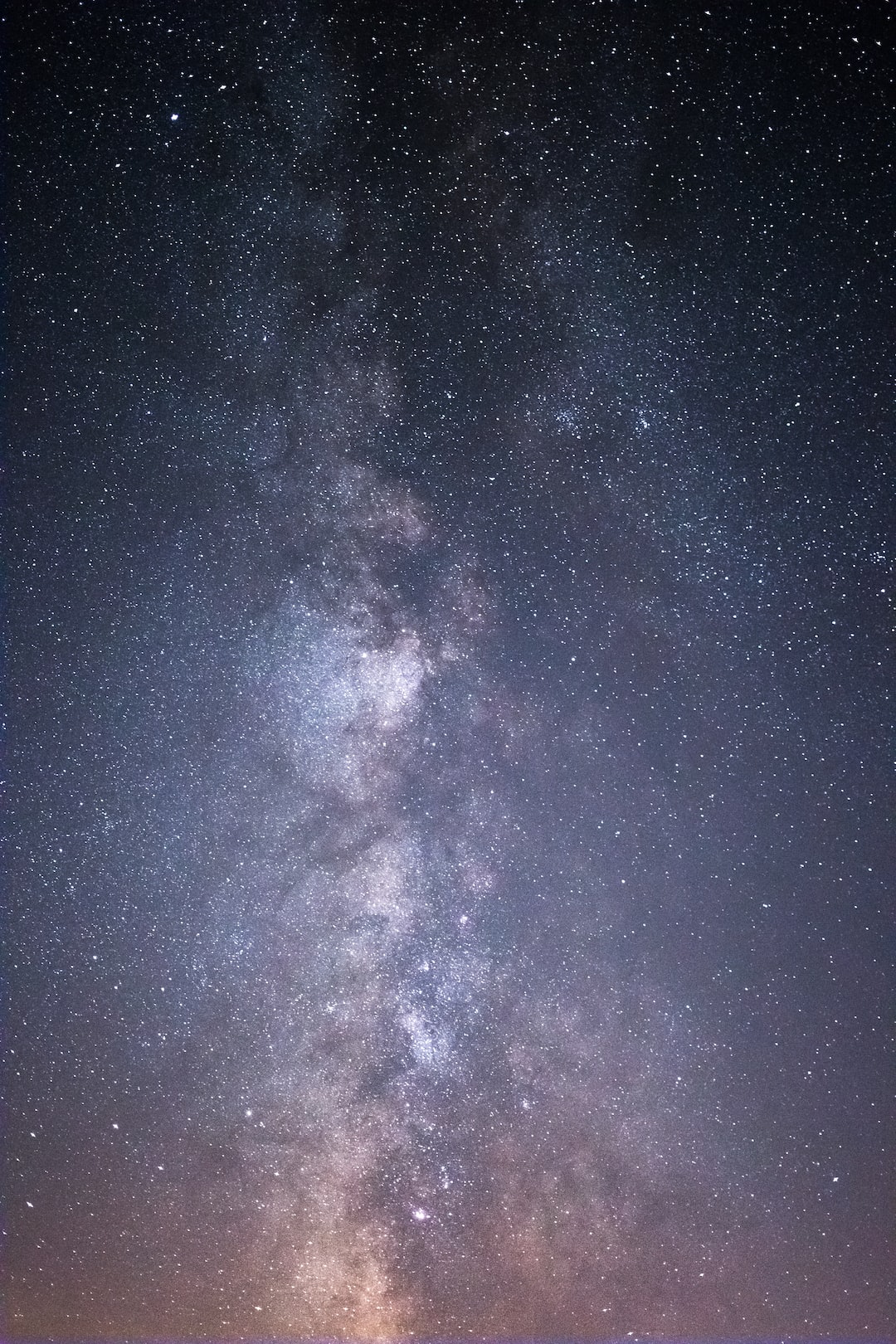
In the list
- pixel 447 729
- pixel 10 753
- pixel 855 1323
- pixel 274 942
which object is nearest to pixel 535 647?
pixel 447 729

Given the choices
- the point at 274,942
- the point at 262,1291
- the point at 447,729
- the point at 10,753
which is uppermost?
the point at 10,753

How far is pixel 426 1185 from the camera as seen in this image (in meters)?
3.81

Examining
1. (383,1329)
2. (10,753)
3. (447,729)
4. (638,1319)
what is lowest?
(638,1319)

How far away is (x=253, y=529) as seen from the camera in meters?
3.57

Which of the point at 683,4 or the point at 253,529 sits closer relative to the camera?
the point at 683,4

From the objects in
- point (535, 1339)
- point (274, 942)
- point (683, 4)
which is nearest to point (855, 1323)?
point (535, 1339)

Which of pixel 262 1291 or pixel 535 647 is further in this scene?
pixel 262 1291

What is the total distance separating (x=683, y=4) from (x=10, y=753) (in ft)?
12.8

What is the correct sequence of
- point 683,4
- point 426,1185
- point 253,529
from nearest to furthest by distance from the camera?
point 683,4
point 253,529
point 426,1185

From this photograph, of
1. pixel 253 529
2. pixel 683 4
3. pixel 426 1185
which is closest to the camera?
pixel 683 4

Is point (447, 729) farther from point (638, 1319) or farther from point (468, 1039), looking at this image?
point (638, 1319)

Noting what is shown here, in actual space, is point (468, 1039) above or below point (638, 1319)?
above

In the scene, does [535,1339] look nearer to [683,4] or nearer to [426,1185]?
[426,1185]

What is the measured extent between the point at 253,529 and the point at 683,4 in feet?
8.04
